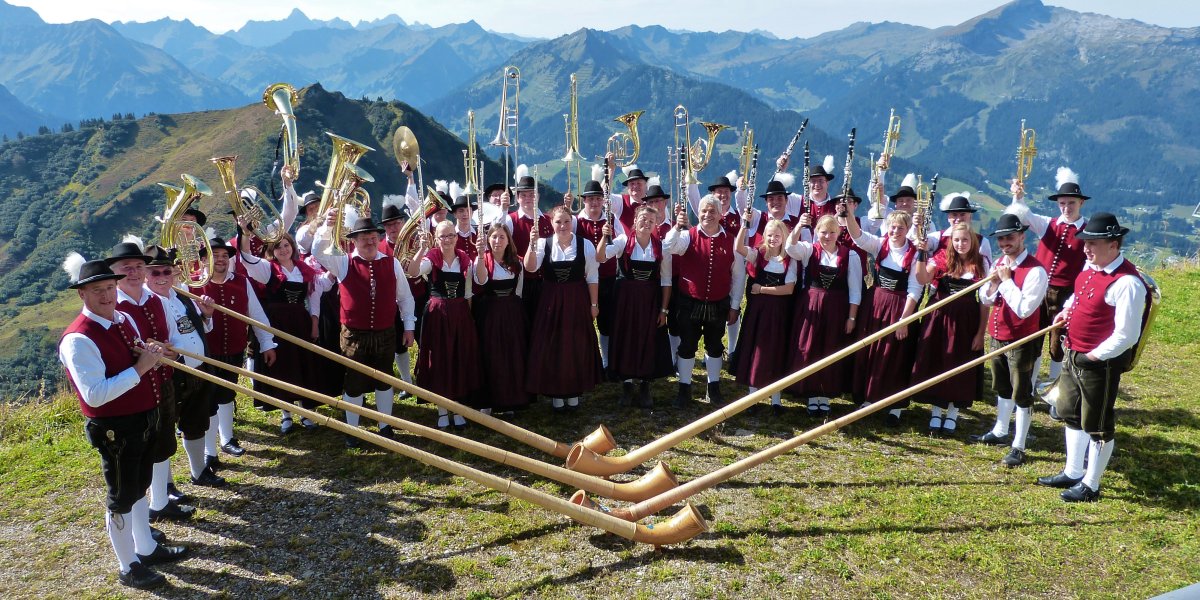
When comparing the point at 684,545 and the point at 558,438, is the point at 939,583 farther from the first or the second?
the point at 558,438

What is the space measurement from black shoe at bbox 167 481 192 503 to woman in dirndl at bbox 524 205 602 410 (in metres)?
3.14

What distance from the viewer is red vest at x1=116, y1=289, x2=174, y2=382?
497cm

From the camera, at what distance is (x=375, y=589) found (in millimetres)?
4785

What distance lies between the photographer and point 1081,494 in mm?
5836

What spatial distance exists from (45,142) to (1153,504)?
538ft

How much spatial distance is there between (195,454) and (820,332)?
5.97 meters

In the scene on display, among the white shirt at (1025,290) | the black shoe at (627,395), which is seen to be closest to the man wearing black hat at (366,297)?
the black shoe at (627,395)

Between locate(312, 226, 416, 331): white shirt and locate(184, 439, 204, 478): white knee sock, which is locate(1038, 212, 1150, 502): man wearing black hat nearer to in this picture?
locate(312, 226, 416, 331): white shirt

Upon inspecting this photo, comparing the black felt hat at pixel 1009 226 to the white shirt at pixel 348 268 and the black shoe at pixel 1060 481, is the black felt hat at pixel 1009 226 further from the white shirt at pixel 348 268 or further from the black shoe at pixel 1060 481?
the white shirt at pixel 348 268

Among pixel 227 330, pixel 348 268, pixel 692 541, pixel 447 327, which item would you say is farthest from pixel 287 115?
pixel 692 541

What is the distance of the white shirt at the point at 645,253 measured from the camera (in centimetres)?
728

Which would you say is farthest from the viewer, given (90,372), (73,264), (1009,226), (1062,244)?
(1062,244)

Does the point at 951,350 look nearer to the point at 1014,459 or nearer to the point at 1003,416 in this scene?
the point at 1003,416

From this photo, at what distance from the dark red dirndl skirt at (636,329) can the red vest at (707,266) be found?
16.6 inches
